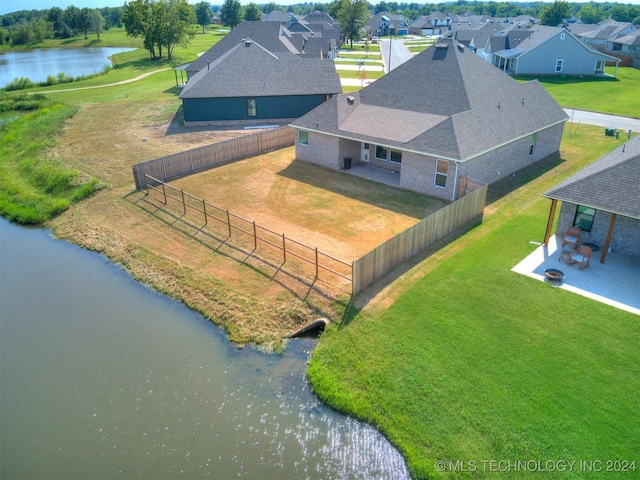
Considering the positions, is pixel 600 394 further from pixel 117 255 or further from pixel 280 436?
pixel 117 255

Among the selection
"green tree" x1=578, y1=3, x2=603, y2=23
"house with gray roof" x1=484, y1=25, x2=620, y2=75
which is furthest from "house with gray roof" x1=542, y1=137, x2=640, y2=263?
"green tree" x1=578, y1=3, x2=603, y2=23

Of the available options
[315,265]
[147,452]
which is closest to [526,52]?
[315,265]

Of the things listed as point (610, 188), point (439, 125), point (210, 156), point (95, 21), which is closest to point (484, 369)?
point (610, 188)

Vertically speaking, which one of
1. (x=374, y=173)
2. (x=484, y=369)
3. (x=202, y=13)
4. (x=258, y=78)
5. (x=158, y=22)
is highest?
(x=202, y=13)

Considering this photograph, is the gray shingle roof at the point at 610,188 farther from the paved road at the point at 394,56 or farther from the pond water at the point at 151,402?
the paved road at the point at 394,56

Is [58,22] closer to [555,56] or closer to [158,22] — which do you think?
[158,22]

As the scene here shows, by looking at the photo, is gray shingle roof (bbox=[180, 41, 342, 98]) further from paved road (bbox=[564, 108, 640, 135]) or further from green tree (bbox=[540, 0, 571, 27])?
green tree (bbox=[540, 0, 571, 27])
